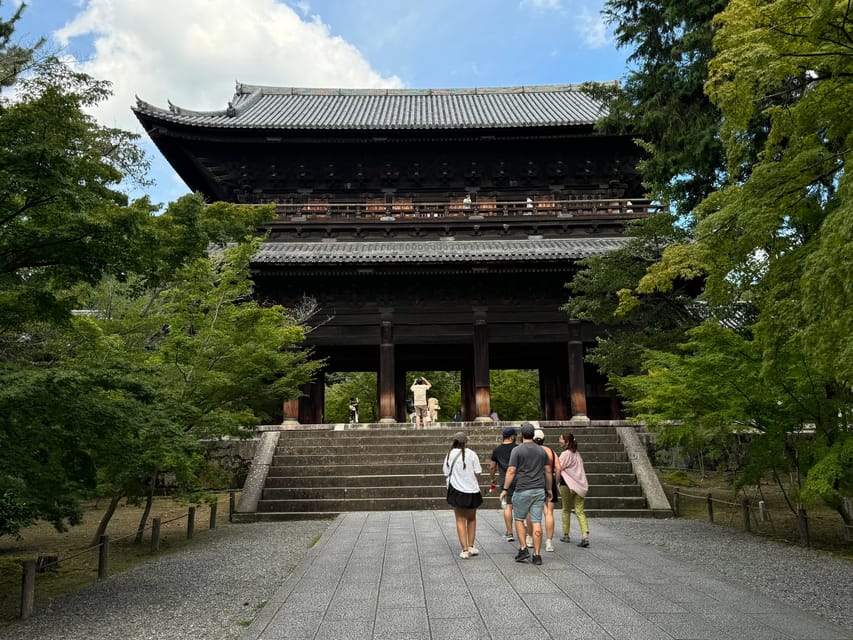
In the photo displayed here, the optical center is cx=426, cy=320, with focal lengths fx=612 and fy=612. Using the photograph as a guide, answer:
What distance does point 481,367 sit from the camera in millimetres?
18188

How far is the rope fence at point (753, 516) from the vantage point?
925cm

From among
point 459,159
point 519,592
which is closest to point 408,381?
point 459,159

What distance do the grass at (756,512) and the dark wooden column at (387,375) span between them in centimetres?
752

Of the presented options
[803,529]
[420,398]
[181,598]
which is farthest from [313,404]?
[803,529]

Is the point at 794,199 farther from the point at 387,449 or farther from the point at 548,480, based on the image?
the point at 387,449

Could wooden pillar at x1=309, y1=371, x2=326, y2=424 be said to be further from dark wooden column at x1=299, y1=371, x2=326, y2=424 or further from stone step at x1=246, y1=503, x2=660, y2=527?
stone step at x1=246, y1=503, x2=660, y2=527

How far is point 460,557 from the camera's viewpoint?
25.3ft

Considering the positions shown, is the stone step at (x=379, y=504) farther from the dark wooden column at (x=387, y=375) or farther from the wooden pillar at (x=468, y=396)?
the wooden pillar at (x=468, y=396)

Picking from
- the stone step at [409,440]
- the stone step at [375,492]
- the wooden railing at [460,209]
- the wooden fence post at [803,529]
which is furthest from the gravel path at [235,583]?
the wooden railing at [460,209]

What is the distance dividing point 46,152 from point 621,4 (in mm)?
11040

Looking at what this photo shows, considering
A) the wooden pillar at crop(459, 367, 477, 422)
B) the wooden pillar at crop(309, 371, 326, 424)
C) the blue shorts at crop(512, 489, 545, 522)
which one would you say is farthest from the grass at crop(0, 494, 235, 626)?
the wooden pillar at crop(459, 367, 477, 422)

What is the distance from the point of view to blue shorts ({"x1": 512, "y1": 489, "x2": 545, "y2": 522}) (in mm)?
7281

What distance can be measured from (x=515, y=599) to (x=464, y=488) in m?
1.78

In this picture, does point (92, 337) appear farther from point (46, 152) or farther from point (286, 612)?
point (286, 612)
